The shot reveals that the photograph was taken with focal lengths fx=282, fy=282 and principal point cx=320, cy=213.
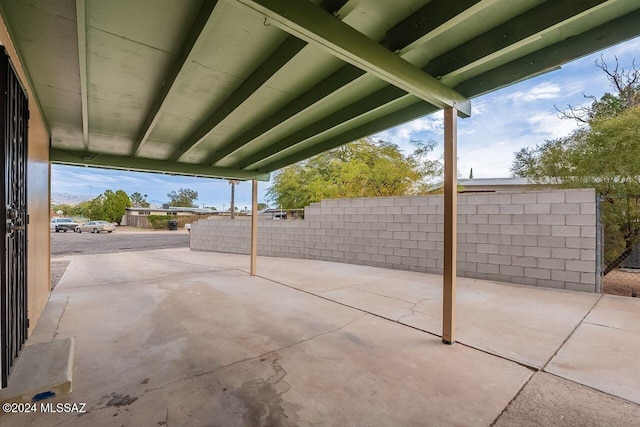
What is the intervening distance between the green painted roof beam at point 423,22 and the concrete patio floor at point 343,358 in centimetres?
242

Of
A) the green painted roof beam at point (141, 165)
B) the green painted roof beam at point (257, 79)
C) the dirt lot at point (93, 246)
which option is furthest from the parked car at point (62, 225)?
the green painted roof beam at point (257, 79)

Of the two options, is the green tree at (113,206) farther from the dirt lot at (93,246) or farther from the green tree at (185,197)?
the green tree at (185,197)

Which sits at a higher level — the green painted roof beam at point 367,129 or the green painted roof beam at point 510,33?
the green painted roof beam at point 510,33

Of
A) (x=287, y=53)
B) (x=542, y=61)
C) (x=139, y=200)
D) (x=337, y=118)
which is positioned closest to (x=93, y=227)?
(x=337, y=118)

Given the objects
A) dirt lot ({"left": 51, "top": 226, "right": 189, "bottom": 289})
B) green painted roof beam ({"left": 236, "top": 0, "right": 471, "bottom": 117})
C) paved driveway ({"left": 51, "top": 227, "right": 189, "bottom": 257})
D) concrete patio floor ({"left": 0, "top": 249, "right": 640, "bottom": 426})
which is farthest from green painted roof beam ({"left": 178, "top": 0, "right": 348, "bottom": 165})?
paved driveway ({"left": 51, "top": 227, "right": 189, "bottom": 257})

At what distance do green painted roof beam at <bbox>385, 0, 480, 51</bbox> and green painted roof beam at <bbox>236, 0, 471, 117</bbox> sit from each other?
13 cm

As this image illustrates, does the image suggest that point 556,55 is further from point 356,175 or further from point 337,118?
point 356,175

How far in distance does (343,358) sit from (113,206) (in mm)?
37468

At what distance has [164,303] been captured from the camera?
387 centimetres

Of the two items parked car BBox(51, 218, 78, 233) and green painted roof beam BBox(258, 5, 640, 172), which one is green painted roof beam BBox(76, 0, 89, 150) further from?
parked car BBox(51, 218, 78, 233)

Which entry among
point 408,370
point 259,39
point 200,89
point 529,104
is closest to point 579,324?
point 408,370

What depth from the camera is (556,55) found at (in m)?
2.12

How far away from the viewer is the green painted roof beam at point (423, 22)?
176cm

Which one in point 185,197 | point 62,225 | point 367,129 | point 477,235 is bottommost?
point 62,225
